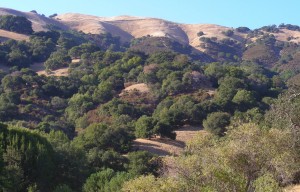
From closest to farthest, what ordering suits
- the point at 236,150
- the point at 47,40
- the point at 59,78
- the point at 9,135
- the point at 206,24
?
the point at 236,150, the point at 9,135, the point at 59,78, the point at 47,40, the point at 206,24

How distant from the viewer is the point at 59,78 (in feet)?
224

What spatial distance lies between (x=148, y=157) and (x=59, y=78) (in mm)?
39178

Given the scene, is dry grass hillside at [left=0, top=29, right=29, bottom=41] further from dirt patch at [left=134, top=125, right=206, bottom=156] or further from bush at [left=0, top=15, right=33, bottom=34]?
dirt patch at [left=134, top=125, right=206, bottom=156]

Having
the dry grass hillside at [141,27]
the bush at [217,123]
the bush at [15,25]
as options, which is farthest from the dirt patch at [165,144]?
the dry grass hillside at [141,27]

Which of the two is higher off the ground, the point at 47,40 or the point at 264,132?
the point at 264,132

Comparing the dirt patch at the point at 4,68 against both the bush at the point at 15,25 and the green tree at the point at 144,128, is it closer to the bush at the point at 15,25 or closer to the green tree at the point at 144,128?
the bush at the point at 15,25

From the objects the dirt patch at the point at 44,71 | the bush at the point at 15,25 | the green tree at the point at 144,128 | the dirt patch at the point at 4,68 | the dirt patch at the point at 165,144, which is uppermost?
the bush at the point at 15,25

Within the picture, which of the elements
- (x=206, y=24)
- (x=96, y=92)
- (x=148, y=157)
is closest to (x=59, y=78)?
(x=96, y=92)

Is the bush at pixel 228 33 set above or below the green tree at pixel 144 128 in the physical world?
above

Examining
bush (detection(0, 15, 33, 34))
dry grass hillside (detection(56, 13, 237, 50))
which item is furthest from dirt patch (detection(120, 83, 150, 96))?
dry grass hillside (detection(56, 13, 237, 50))

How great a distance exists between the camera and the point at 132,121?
48781 millimetres

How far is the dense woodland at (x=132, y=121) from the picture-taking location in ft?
59.8

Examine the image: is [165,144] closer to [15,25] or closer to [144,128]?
[144,128]

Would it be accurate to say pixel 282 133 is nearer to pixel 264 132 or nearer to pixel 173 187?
pixel 264 132
